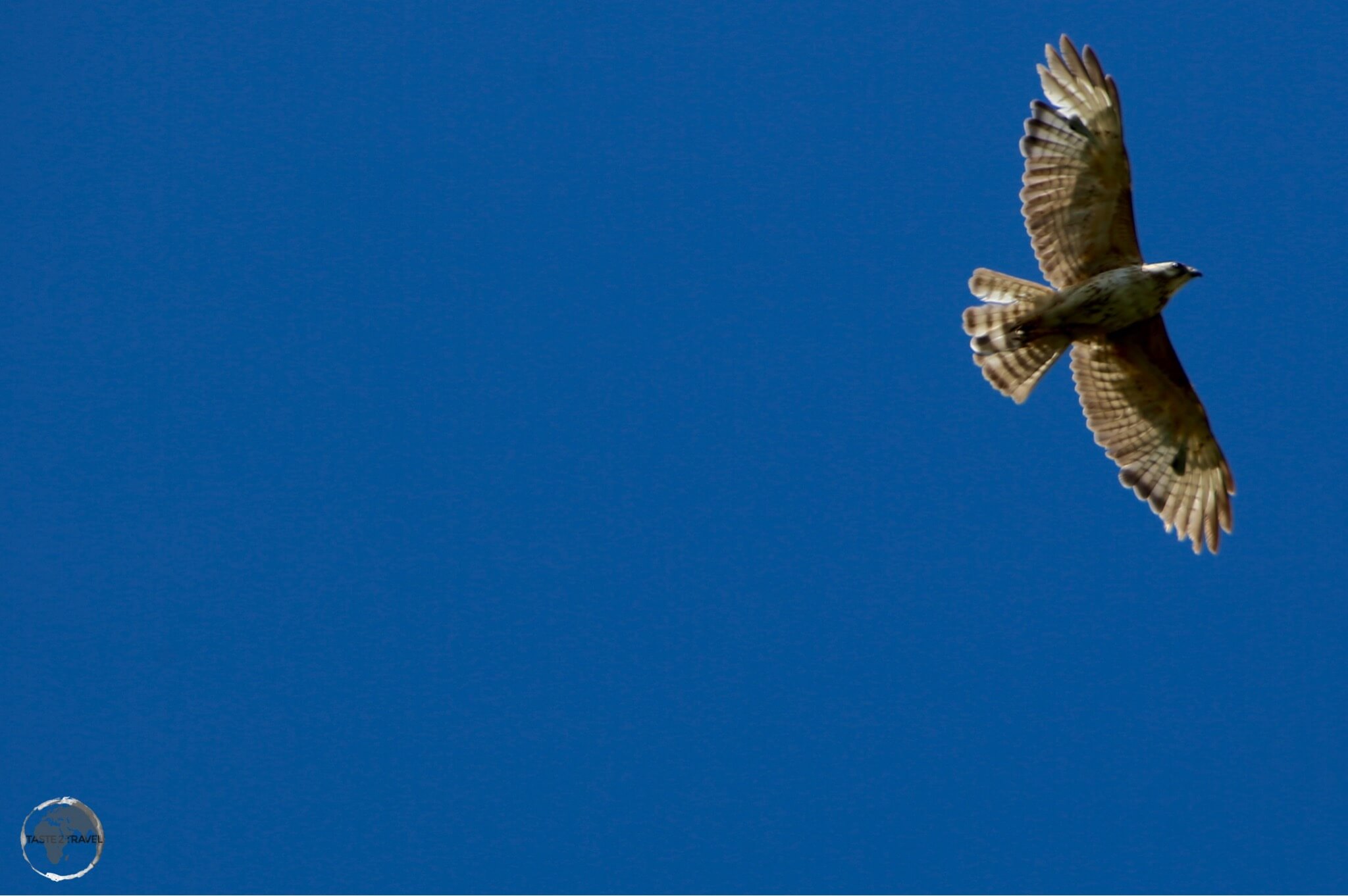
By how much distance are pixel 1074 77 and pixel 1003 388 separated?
2.38 metres

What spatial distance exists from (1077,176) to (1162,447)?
253 cm

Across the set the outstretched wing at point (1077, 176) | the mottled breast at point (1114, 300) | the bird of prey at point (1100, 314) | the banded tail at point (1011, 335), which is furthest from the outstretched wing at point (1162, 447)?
the outstretched wing at point (1077, 176)

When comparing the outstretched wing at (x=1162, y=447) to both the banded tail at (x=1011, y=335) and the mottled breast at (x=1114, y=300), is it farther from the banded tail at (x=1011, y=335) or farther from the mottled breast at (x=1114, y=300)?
the mottled breast at (x=1114, y=300)

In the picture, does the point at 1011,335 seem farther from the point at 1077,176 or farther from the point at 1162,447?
the point at 1162,447

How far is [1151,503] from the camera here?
484 inches

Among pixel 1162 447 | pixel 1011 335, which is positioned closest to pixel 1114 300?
pixel 1011 335

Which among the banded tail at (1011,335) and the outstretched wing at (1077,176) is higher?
the outstretched wing at (1077,176)

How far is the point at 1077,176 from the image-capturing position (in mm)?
11117

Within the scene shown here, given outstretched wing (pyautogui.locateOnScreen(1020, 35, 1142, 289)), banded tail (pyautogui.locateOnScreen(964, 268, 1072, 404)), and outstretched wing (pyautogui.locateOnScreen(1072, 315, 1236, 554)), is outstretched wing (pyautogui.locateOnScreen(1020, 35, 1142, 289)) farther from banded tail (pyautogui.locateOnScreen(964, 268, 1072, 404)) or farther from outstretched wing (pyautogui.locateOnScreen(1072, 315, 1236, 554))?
outstretched wing (pyautogui.locateOnScreen(1072, 315, 1236, 554))

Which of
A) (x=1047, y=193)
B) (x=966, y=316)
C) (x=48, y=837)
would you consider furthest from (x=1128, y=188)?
(x=48, y=837)

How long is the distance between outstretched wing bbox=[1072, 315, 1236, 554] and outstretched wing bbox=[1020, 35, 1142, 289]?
0.98 m

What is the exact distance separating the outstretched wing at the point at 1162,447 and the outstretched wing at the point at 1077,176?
98 cm

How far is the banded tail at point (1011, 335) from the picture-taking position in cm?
1143

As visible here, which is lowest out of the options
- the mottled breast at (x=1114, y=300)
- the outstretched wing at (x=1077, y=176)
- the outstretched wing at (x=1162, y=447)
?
the outstretched wing at (x=1162, y=447)
